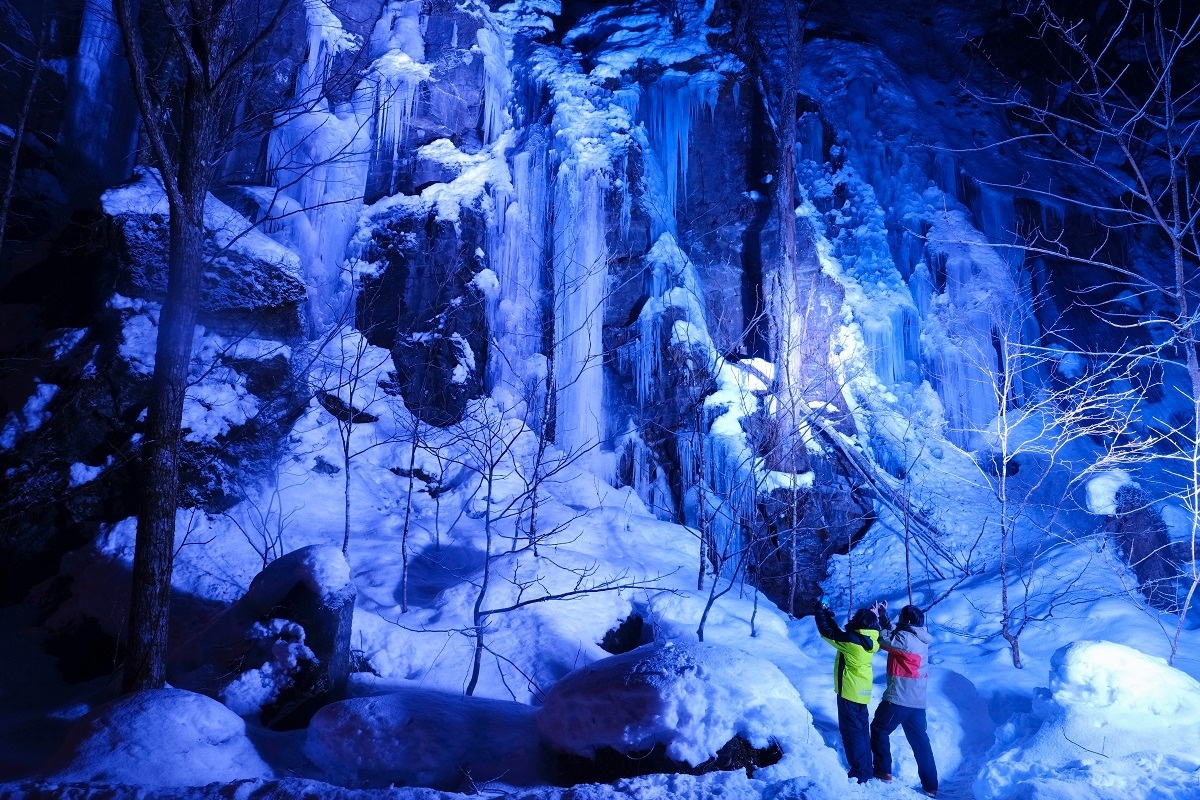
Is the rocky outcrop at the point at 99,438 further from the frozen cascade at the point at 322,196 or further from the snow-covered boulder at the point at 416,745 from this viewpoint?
the snow-covered boulder at the point at 416,745

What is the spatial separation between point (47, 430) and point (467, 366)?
814 centimetres

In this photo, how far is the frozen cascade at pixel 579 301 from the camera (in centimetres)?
1477

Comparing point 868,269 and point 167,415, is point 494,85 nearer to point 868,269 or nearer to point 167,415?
point 868,269

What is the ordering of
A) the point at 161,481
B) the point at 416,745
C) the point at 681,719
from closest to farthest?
the point at 681,719
the point at 416,745
the point at 161,481

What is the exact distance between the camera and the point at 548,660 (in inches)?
298

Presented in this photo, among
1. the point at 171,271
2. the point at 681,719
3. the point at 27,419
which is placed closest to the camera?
the point at 681,719

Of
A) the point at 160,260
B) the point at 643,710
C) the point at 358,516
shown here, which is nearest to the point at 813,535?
the point at 358,516

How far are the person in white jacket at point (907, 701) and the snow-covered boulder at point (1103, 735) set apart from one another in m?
0.60

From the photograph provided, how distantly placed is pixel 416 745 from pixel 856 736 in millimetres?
3481

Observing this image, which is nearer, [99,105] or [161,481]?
[161,481]

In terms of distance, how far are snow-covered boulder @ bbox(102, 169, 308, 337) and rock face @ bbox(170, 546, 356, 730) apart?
5.06 meters

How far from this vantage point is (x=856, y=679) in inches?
204

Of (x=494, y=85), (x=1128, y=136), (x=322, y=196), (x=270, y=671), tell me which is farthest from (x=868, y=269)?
(x=270, y=671)

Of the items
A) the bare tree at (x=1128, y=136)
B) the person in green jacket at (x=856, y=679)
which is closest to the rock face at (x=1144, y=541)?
the bare tree at (x=1128, y=136)
